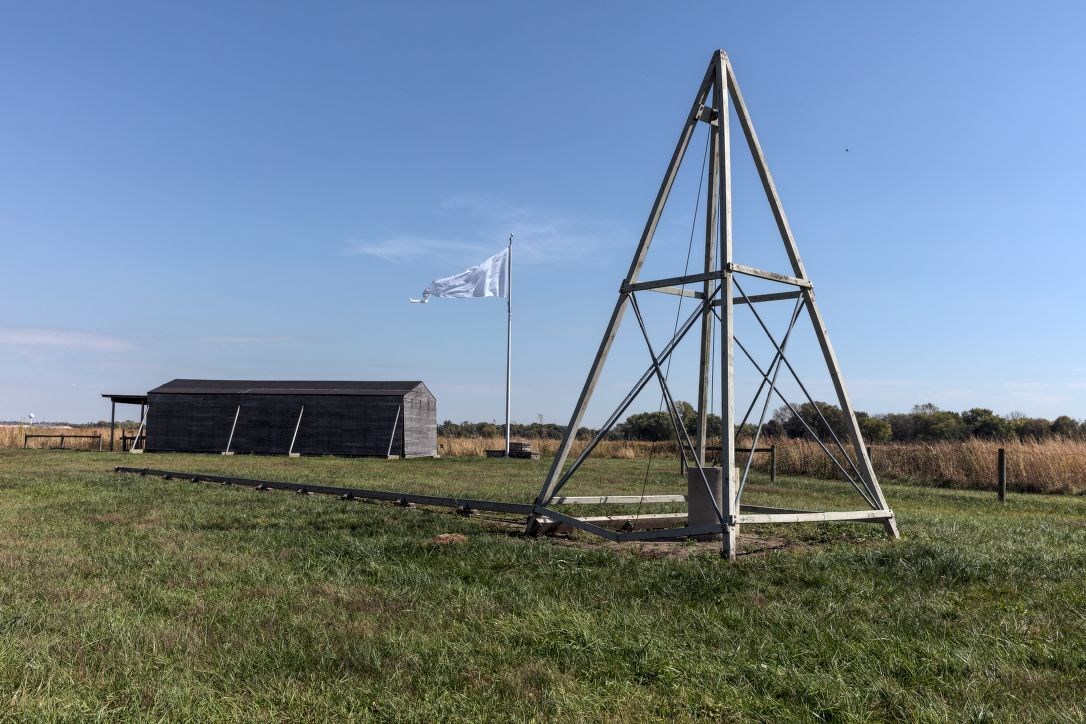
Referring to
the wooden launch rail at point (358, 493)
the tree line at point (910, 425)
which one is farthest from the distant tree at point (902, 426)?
the wooden launch rail at point (358, 493)

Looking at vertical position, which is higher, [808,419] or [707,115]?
[707,115]

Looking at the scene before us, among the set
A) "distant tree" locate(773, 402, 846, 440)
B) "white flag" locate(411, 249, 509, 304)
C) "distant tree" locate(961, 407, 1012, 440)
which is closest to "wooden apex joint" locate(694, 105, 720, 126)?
"white flag" locate(411, 249, 509, 304)

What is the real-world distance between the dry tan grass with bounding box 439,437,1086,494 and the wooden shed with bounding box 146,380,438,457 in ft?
50.9

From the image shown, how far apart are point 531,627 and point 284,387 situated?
1391 inches

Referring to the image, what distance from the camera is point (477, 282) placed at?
3703cm

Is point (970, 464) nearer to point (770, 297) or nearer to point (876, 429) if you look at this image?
point (770, 297)

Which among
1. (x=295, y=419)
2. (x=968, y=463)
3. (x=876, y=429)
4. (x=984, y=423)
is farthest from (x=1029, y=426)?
(x=295, y=419)

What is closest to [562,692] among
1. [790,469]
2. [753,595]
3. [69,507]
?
[753,595]

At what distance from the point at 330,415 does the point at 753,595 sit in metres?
32.4

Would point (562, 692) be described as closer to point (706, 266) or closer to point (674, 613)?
point (674, 613)

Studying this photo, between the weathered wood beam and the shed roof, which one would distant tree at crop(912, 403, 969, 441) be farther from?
the weathered wood beam

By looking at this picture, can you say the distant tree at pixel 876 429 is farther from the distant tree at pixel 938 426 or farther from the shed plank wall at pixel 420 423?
the shed plank wall at pixel 420 423

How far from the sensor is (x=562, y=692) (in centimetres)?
444

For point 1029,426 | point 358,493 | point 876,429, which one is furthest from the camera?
point 876,429
